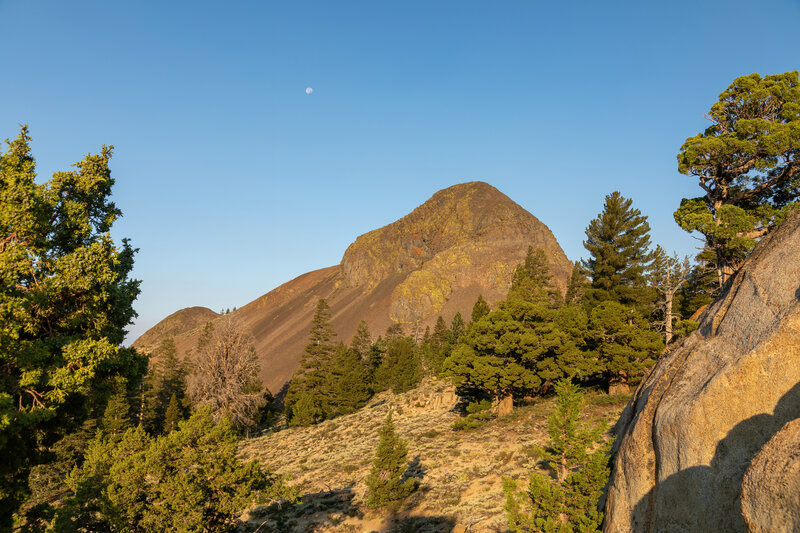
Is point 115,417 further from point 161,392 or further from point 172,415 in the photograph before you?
point 161,392

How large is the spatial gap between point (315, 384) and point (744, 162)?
Answer: 158 ft

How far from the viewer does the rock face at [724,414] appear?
18.9 ft

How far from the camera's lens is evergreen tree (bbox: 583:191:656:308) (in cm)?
3409

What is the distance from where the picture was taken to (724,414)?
6.28 m

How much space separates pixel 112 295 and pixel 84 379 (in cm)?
254

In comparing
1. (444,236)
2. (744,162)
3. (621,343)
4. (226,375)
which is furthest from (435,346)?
(444,236)

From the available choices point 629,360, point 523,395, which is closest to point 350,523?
point 523,395

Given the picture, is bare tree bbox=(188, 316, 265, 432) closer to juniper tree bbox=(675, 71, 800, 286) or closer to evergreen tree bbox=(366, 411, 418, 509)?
evergreen tree bbox=(366, 411, 418, 509)

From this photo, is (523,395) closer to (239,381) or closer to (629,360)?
(629,360)

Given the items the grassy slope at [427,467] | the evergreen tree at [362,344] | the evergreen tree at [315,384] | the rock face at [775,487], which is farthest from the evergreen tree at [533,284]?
the rock face at [775,487]

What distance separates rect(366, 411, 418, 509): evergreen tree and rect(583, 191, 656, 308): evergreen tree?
23.1m

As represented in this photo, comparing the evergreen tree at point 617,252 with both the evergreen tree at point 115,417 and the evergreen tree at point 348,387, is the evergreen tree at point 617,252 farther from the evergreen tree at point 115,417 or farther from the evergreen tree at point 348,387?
the evergreen tree at point 115,417

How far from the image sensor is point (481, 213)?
7298 inches

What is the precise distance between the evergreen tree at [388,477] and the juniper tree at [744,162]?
15.7m
